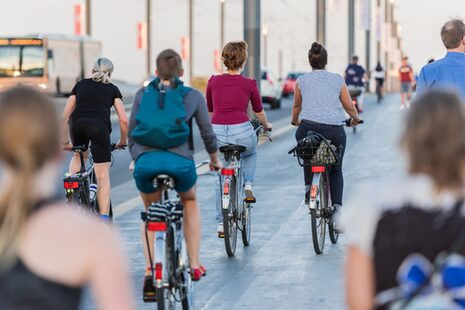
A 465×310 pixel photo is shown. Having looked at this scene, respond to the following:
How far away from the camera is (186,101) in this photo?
8.26 metres

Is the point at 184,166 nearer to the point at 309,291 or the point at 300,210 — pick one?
the point at 309,291

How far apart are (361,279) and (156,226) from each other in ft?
12.0

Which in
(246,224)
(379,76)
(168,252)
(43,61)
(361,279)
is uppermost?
(361,279)

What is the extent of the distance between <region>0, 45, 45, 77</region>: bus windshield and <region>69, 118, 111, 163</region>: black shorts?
4637 cm

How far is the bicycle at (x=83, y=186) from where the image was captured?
12.3 meters

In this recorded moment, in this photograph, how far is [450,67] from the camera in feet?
35.8

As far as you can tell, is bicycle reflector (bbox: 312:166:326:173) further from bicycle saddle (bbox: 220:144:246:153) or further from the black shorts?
the black shorts

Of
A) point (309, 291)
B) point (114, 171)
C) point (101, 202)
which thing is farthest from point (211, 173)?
point (309, 291)

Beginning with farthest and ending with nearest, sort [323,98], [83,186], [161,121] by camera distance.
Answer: [83,186], [323,98], [161,121]

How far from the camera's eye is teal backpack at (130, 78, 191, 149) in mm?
8055

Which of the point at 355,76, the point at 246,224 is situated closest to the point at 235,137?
the point at 246,224

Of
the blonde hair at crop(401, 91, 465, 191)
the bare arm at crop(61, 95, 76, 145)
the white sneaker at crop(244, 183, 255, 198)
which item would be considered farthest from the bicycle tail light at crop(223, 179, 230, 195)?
the blonde hair at crop(401, 91, 465, 191)

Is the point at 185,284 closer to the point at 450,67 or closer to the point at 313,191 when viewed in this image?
the point at 450,67

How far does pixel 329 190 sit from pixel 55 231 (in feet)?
28.9
